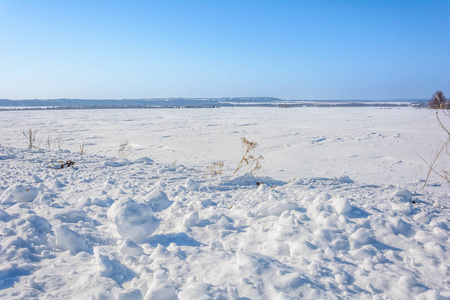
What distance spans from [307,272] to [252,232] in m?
0.65

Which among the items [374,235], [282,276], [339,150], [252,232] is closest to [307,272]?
[282,276]

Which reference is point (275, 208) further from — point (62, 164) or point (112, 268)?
point (62, 164)

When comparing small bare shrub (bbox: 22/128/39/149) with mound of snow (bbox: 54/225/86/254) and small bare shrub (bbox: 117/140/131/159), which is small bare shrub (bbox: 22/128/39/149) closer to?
small bare shrub (bbox: 117/140/131/159)

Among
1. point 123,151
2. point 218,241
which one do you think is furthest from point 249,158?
point 123,151

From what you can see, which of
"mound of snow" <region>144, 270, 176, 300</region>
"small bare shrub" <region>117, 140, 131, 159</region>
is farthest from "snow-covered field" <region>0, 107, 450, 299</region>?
"small bare shrub" <region>117, 140, 131, 159</region>

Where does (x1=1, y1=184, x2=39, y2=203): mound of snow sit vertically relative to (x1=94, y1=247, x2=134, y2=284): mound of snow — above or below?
above

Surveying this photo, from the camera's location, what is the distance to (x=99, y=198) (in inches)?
125

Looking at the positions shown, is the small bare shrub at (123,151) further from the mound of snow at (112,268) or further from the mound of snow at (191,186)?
the mound of snow at (112,268)

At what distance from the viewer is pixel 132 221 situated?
2291mm

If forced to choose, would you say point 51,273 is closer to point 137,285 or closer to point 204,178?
point 137,285

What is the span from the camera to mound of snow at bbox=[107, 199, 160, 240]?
229 cm

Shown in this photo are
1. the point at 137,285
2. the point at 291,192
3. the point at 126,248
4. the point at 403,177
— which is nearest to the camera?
the point at 137,285

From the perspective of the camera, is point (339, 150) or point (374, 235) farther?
point (339, 150)

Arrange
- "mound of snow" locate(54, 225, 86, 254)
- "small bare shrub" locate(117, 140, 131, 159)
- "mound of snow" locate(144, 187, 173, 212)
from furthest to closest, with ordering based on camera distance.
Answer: "small bare shrub" locate(117, 140, 131, 159), "mound of snow" locate(144, 187, 173, 212), "mound of snow" locate(54, 225, 86, 254)
